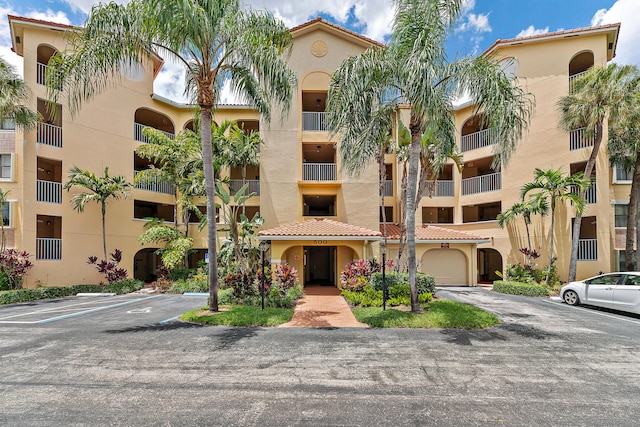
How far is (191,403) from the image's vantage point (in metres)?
4.63

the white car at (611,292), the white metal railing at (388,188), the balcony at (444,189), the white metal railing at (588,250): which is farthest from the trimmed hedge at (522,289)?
the white metal railing at (388,188)

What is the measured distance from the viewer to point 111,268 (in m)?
16.6

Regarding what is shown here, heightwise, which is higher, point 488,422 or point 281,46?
point 281,46

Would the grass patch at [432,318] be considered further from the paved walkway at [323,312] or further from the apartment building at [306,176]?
the apartment building at [306,176]

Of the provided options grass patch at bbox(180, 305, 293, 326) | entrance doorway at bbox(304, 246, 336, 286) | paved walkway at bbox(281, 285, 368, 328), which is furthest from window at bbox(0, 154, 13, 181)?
entrance doorway at bbox(304, 246, 336, 286)

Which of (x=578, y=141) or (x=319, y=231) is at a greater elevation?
(x=578, y=141)

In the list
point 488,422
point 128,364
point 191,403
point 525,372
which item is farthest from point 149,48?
point 525,372

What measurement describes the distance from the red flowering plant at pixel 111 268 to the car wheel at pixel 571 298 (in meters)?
22.8

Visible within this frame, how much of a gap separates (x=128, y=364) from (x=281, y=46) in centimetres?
977

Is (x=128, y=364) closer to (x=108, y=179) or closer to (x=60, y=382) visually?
(x=60, y=382)

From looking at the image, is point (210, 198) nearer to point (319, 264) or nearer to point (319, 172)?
point (319, 172)

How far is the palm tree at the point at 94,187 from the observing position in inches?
629

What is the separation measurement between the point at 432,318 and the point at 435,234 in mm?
11191

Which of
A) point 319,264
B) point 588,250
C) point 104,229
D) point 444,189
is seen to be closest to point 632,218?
point 588,250
